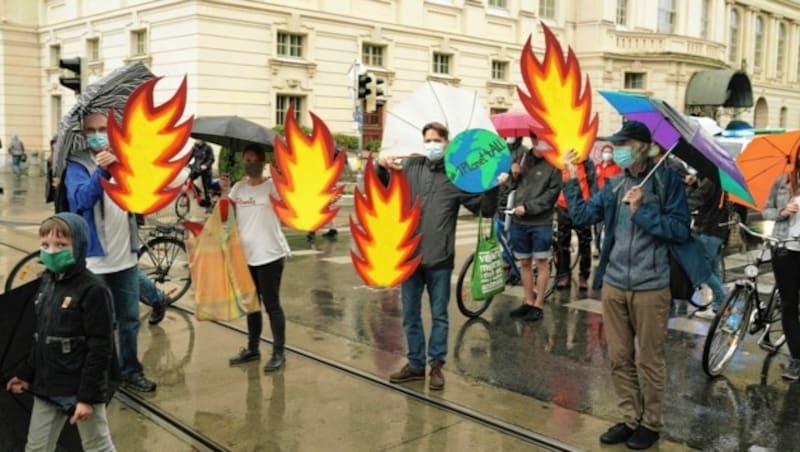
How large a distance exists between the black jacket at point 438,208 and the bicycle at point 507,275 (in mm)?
1646

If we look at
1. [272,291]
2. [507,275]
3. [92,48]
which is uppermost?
[92,48]

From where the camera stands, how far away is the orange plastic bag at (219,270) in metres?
5.89

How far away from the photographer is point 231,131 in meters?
5.52

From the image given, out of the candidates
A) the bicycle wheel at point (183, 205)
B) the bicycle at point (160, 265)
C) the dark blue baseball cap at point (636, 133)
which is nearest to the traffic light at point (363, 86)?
the bicycle wheel at point (183, 205)

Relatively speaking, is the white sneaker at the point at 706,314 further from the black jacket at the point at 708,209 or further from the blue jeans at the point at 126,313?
the blue jeans at the point at 126,313

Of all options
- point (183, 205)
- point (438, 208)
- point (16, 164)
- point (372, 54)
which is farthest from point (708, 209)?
point (16, 164)

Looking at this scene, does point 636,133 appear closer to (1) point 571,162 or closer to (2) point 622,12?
(1) point 571,162

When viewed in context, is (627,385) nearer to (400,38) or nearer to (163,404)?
(163,404)

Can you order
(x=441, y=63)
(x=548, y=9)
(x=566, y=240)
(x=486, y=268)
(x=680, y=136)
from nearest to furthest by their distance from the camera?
(x=680, y=136) < (x=486, y=268) < (x=566, y=240) < (x=441, y=63) < (x=548, y=9)

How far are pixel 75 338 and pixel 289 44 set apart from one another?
23.3 metres

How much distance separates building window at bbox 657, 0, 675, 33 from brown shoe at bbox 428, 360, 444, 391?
38.6m

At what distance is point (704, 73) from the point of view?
37375mm

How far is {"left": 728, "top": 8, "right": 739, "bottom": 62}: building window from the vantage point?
4741 cm

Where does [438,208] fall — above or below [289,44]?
below
